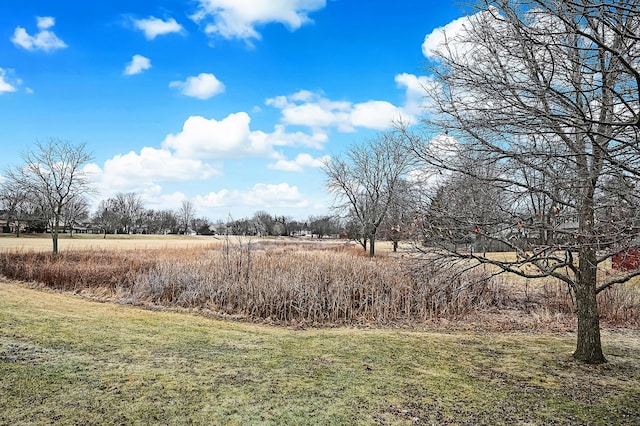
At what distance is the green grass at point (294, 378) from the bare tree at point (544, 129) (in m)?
1.24

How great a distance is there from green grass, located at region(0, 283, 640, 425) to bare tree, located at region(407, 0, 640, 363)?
1236 mm

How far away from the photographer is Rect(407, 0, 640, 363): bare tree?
365cm

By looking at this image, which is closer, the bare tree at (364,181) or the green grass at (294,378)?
the green grass at (294,378)

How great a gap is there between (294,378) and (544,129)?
12.4 ft

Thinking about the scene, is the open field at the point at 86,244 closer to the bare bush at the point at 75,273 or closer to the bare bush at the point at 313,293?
the bare bush at the point at 75,273

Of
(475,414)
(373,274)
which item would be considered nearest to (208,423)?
(475,414)

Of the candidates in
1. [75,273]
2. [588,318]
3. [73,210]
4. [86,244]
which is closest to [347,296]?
[588,318]

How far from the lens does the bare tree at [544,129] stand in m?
3.65

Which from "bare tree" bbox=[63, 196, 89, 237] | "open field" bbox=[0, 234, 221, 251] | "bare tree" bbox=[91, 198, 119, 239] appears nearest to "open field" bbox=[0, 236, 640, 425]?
"open field" bbox=[0, 234, 221, 251]

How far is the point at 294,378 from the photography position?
4.70 metres

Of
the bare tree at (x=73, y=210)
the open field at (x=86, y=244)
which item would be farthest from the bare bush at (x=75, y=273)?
the bare tree at (x=73, y=210)

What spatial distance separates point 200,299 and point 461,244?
7.27 metres

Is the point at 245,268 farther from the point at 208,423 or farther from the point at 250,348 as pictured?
the point at 208,423

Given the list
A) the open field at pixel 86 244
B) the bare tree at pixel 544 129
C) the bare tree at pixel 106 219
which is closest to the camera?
the bare tree at pixel 544 129
